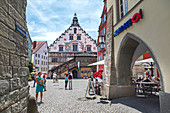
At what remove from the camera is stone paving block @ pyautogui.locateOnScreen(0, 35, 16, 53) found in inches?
88.8

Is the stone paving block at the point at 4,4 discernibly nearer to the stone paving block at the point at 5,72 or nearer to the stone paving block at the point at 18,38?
the stone paving block at the point at 18,38

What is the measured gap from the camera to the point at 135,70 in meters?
15.0

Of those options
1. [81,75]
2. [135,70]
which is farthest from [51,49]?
[135,70]

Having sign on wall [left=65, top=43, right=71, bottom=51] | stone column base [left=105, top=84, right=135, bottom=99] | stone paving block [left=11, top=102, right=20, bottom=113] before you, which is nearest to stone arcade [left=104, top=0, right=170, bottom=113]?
stone column base [left=105, top=84, right=135, bottom=99]

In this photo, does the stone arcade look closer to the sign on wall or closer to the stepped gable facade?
the stepped gable facade

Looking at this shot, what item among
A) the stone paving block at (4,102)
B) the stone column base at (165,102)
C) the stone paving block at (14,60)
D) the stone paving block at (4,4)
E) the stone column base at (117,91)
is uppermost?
the stone paving block at (4,4)

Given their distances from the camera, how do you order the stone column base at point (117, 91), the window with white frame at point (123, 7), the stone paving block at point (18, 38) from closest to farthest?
the stone paving block at point (18, 38)
the window with white frame at point (123, 7)
the stone column base at point (117, 91)

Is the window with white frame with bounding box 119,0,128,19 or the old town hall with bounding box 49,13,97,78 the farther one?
the old town hall with bounding box 49,13,97,78

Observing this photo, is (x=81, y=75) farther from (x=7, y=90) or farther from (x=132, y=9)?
(x=7, y=90)

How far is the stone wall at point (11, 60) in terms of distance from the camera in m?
2.26

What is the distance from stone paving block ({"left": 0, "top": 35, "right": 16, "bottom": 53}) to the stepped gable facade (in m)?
29.0

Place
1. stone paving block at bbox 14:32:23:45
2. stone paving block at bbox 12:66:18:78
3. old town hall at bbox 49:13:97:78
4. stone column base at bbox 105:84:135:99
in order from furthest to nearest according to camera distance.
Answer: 1. old town hall at bbox 49:13:97:78
2. stone column base at bbox 105:84:135:99
3. stone paving block at bbox 14:32:23:45
4. stone paving block at bbox 12:66:18:78

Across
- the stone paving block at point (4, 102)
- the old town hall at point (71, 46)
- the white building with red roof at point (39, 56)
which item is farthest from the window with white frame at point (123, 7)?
the white building with red roof at point (39, 56)

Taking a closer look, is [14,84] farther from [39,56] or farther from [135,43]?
[39,56]
